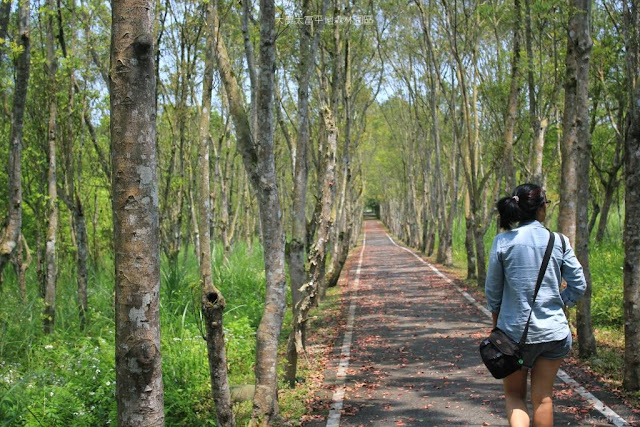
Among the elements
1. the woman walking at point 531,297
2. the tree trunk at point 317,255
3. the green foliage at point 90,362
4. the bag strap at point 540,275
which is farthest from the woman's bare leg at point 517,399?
the tree trunk at point 317,255

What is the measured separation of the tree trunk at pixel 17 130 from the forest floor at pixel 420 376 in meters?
3.59

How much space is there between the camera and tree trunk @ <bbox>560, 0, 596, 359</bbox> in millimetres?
7727

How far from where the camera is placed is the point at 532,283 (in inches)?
166

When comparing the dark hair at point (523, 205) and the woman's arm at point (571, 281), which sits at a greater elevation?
the dark hair at point (523, 205)

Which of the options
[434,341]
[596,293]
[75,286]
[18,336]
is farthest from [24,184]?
[596,293]

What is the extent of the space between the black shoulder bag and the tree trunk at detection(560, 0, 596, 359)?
159 inches

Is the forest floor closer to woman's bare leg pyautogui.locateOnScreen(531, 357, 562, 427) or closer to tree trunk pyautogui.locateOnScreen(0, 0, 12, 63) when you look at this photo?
woman's bare leg pyautogui.locateOnScreen(531, 357, 562, 427)

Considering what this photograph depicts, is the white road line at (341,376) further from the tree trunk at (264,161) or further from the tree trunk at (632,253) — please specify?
the tree trunk at (632,253)

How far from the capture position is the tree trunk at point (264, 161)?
6.09m

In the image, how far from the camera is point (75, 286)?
11617 mm

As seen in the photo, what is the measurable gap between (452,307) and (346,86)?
229 inches

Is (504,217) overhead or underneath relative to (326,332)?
overhead

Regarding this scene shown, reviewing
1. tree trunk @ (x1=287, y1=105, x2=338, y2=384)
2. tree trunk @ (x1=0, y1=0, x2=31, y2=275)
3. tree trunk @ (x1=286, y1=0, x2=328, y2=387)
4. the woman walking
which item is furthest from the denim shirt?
tree trunk @ (x1=0, y1=0, x2=31, y2=275)

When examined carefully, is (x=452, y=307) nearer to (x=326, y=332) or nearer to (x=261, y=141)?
(x=326, y=332)
